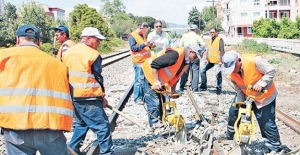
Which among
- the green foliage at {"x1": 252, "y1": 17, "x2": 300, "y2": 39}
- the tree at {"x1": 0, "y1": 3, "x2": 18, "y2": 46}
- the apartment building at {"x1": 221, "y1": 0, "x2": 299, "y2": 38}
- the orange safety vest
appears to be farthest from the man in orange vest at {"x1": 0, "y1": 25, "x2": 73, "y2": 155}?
the apartment building at {"x1": 221, "y1": 0, "x2": 299, "y2": 38}

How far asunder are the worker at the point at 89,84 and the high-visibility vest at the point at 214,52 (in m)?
5.67

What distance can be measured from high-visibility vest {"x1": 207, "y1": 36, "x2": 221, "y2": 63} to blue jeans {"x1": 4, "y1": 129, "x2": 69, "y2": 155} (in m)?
7.16

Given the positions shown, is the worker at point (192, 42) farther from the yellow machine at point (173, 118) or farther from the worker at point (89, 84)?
the worker at point (89, 84)

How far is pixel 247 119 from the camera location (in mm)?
4816

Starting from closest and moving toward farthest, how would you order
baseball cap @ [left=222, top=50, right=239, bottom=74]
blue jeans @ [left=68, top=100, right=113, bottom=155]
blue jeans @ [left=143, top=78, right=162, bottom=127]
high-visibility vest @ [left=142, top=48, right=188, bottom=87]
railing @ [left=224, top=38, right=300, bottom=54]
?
baseball cap @ [left=222, top=50, right=239, bottom=74] → blue jeans @ [left=68, top=100, right=113, bottom=155] → high-visibility vest @ [left=142, top=48, right=188, bottom=87] → blue jeans @ [left=143, top=78, right=162, bottom=127] → railing @ [left=224, top=38, right=300, bottom=54]

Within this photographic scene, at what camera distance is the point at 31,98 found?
128 inches

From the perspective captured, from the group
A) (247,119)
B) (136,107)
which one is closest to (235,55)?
(247,119)

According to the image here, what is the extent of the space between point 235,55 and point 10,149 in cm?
285

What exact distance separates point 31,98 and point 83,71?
1.53m

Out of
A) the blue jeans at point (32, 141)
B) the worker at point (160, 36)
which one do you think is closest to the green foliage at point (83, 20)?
the worker at point (160, 36)

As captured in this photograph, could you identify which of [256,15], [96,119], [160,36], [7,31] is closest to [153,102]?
[96,119]

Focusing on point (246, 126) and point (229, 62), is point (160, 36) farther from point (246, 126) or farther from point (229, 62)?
point (246, 126)

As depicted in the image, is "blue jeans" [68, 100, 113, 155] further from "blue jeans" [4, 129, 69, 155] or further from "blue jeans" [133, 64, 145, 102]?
"blue jeans" [133, 64, 145, 102]

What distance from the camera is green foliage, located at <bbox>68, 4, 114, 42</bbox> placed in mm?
39594
